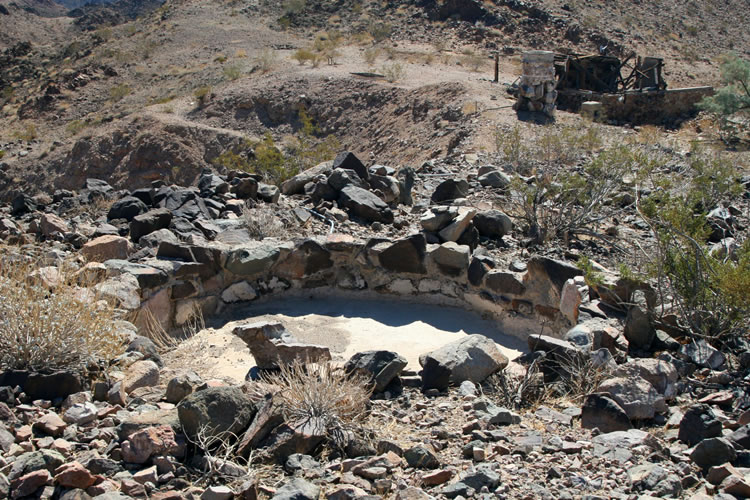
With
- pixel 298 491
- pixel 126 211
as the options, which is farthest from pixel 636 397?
pixel 126 211

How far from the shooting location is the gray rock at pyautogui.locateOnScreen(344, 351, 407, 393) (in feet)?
13.5

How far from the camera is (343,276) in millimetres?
6289

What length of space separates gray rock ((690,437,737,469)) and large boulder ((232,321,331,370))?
2.20 m

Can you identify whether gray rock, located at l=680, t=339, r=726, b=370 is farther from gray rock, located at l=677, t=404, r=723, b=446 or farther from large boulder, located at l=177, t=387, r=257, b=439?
large boulder, located at l=177, t=387, r=257, b=439

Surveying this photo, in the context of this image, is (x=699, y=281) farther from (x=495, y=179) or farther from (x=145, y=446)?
(x=495, y=179)

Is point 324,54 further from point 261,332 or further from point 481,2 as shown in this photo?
point 261,332

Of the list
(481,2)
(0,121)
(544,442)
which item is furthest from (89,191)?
(481,2)

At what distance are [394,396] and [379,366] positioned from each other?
207mm

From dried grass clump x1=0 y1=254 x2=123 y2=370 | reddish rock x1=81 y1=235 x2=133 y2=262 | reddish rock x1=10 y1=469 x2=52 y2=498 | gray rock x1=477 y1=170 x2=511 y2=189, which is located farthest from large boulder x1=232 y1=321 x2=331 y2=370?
gray rock x1=477 y1=170 x2=511 y2=189

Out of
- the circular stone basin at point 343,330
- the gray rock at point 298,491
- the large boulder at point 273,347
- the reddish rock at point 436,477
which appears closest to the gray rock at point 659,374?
the circular stone basin at point 343,330

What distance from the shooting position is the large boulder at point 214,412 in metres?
3.18

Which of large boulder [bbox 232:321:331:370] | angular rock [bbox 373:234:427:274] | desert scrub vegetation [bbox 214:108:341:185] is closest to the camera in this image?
large boulder [bbox 232:321:331:370]

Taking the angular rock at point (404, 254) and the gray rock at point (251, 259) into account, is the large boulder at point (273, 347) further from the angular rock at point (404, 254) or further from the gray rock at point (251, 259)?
the angular rock at point (404, 254)

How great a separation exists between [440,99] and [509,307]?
12619 mm
